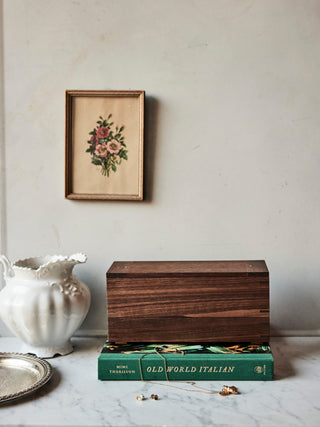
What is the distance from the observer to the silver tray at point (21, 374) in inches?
37.7

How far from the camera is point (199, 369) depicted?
101cm

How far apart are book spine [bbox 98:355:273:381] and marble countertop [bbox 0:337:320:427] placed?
1 centimetres

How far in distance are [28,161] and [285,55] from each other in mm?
759

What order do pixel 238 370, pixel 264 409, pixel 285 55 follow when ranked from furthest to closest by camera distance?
pixel 285 55 < pixel 238 370 < pixel 264 409

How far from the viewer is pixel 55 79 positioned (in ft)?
4.28

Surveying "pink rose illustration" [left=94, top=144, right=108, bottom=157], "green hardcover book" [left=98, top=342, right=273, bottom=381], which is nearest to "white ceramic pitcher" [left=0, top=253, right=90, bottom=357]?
"green hardcover book" [left=98, top=342, right=273, bottom=381]

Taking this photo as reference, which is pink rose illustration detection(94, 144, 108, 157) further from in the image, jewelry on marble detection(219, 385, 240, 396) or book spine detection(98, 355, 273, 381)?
jewelry on marble detection(219, 385, 240, 396)

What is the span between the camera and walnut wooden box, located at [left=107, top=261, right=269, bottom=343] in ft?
3.58

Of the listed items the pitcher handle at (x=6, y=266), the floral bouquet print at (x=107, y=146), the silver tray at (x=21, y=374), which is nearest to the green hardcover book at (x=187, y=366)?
the silver tray at (x=21, y=374)

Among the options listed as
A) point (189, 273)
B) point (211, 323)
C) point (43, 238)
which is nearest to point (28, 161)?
point (43, 238)

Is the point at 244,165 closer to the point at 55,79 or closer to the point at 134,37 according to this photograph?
the point at 134,37

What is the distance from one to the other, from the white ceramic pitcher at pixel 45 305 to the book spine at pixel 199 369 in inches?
8.5

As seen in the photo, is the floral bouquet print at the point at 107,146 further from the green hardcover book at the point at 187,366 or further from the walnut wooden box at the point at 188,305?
Result: the green hardcover book at the point at 187,366

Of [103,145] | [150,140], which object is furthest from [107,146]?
[150,140]
